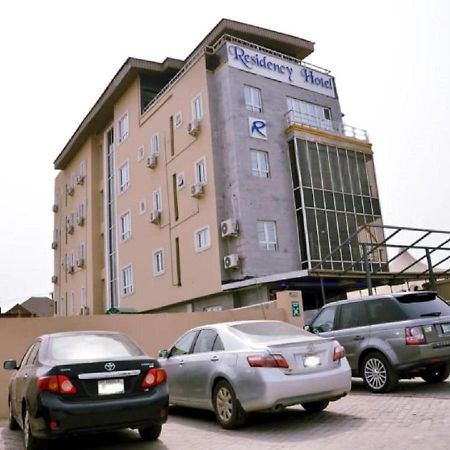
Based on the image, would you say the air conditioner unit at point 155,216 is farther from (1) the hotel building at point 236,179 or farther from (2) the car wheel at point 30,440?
(2) the car wheel at point 30,440

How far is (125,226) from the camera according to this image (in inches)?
1351

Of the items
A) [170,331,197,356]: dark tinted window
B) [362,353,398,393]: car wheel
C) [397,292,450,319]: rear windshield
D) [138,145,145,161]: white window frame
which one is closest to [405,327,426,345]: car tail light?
[397,292,450,319]: rear windshield

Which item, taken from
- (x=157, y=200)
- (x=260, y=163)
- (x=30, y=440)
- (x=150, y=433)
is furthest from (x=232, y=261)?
(x=30, y=440)

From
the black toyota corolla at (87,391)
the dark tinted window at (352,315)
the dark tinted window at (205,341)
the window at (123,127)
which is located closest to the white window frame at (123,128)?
the window at (123,127)

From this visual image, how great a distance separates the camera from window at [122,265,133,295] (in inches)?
1283

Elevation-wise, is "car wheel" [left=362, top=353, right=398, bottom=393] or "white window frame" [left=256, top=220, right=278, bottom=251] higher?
"white window frame" [left=256, top=220, right=278, bottom=251]

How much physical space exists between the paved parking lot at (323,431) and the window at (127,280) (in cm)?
2346

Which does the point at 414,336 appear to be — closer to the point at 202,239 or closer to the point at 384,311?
the point at 384,311

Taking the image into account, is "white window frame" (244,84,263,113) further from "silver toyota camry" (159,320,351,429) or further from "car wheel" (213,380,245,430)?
"car wheel" (213,380,245,430)

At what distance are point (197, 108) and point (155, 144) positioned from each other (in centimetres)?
481

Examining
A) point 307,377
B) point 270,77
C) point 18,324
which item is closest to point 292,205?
point 270,77

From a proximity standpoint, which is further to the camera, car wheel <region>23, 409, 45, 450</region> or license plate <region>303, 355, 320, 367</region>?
license plate <region>303, 355, 320, 367</region>

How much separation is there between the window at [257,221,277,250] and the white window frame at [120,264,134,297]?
1100cm

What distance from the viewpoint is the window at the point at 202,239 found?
25.3 metres
